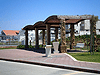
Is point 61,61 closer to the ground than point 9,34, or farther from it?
closer to the ground

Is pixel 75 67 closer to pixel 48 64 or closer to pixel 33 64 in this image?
pixel 48 64

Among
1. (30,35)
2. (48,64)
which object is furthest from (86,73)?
(30,35)

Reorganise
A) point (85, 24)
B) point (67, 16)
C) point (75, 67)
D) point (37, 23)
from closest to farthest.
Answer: point (75, 67) < point (67, 16) < point (37, 23) < point (85, 24)

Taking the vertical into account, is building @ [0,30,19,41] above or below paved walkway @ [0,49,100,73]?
above

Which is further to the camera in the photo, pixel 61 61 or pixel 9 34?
pixel 9 34

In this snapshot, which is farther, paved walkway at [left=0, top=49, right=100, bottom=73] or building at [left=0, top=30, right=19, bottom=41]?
building at [left=0, top=30, right=19, bottom=41]

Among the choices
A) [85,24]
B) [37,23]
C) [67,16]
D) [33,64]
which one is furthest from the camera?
[85,24]

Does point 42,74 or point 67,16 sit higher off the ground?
point 67,16

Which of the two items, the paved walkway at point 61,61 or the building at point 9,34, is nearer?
the paved walkway at point 61,61

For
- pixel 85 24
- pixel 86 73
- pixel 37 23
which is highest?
pixel 85 24

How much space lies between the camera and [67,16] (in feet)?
58.6

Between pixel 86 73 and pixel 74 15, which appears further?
pixel 74 15

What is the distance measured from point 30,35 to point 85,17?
56.9 meters

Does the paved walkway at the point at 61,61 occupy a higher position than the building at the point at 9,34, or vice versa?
the building at the point at 9,34
